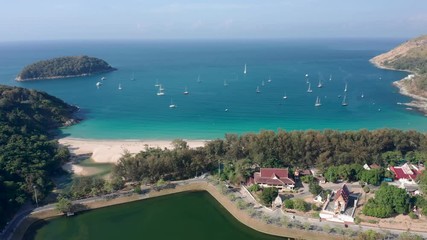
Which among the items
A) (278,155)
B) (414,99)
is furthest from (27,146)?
(414,99)

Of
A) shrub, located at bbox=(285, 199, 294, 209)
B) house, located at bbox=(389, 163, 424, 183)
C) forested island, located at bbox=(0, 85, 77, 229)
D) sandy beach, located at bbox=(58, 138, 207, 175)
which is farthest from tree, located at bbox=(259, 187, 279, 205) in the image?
forested island, located at bbox=(0, 85, 77, 229)

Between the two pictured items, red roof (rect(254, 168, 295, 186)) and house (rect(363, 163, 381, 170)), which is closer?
red roof (rect(254, 168, 295, 186))

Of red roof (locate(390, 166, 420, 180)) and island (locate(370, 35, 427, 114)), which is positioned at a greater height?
island (locate(370, 35, 427, 114))

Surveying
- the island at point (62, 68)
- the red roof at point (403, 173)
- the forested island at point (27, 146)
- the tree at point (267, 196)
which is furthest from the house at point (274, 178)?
the island at point (62, 68)

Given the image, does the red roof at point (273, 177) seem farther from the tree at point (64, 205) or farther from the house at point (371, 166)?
the tree at point (64, 205)

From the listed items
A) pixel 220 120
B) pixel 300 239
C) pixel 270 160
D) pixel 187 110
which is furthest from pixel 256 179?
pixel 187 110

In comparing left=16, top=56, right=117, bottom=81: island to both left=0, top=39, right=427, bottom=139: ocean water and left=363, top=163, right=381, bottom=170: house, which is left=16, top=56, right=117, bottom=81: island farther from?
left=363, top=163, right=381, bottom=170: house

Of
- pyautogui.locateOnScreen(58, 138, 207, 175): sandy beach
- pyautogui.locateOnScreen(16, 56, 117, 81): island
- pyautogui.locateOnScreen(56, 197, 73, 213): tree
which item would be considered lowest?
pyautogui.locateOnScreen(58, 138, 207, 175): sandy beach
